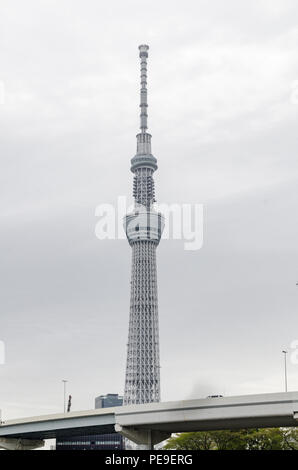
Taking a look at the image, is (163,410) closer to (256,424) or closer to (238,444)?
(256,424)

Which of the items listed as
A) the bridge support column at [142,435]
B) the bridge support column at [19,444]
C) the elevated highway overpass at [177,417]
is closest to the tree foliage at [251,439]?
the elevated highway overpass at [177,417]

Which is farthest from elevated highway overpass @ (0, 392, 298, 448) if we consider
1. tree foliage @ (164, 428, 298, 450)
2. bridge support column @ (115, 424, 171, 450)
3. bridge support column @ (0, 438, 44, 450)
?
bridge support column @ (0, 438, 44, 450)

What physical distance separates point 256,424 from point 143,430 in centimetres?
1471

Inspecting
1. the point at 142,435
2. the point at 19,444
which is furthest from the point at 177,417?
the point at 19,444

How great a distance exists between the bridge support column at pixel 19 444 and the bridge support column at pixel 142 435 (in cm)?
3998

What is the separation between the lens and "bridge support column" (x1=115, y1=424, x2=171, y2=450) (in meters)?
87.8

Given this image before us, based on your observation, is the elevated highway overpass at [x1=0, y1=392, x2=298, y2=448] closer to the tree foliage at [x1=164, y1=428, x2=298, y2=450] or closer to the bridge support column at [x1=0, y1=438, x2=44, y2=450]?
the tree foliage at [x1=164, y1=428, x2=298, y2=450]

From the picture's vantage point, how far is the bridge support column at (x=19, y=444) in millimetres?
123300

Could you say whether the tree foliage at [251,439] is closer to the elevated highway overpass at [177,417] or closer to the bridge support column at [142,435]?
the elevated highway overpass at [177,417]

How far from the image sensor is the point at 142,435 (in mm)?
90062

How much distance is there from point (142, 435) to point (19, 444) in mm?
42312
